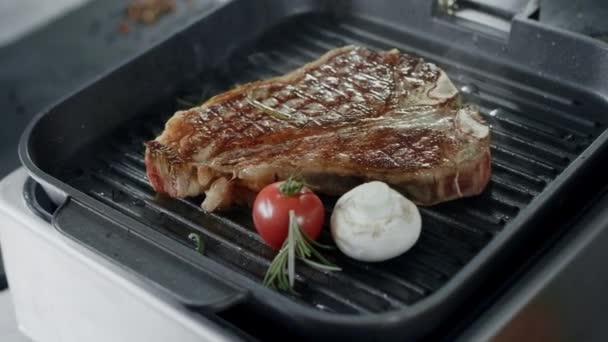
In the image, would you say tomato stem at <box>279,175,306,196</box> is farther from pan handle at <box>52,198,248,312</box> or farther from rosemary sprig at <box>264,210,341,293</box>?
pan handle at <box>52,198,248,312</box>

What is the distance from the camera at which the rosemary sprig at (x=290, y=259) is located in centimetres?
190

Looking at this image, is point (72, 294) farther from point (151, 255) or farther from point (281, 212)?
point (281, 212)

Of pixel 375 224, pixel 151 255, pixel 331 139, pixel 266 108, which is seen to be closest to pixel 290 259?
pixel 375 224

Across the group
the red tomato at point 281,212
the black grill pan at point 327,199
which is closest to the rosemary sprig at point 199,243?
the black grill pan at point 327,199

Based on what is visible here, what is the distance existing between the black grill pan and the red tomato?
0.26 ft

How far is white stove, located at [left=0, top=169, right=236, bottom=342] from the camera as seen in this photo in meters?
1.91

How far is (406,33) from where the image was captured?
2.80m

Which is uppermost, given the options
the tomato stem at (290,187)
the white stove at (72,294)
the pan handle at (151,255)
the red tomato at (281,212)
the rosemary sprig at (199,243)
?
the tomato stem at (290,187)

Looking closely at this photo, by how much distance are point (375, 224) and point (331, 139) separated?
14.2 inches

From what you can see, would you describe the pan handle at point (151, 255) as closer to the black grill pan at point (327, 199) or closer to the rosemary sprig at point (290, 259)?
the black grill pan at point (327, 199)

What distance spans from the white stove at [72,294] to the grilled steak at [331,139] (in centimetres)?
29

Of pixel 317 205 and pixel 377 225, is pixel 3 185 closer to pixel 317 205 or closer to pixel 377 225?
pixel 317 205

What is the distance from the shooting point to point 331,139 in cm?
221

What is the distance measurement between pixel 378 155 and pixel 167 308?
0.62m
